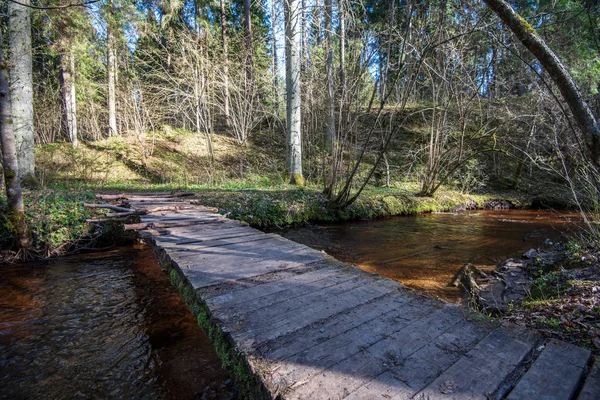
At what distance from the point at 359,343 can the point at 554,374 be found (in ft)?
2.69

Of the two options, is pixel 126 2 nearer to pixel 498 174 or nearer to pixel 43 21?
pixel 43 21

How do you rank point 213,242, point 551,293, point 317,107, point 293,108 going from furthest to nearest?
1. point 317,107
2. point 293,108
3. point 213,242
4. point 551,293

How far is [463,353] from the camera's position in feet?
4.72

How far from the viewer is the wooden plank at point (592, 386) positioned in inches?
46.4

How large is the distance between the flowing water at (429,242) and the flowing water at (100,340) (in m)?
2.84

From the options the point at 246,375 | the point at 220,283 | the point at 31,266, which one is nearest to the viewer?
the point at 246,375

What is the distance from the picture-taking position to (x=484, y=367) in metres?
1.34

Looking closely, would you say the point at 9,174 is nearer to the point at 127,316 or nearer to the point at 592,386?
the point at 127,316

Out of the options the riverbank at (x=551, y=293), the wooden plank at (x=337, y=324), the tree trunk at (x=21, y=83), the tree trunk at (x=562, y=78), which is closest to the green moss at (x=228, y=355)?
the wooden plank at (x=337, y=324)

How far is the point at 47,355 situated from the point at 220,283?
1.78 meters

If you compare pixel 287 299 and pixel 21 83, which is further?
pixel 21 83

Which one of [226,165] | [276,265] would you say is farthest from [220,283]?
[226,165]

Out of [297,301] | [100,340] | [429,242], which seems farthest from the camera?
[429,242]

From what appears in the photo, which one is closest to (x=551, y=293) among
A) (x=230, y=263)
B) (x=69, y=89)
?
(x=230, y=263)
